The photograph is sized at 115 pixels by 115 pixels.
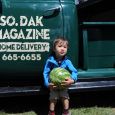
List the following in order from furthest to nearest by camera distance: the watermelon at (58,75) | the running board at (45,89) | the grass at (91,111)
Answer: the grass at (91,111)
the running board at (45,89)
the watermelon at (58,75)

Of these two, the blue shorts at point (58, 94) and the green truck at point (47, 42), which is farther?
the blue shorts at point (58, 94)

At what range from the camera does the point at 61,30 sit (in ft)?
15.9

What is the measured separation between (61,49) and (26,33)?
43cm

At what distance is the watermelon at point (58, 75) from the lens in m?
4.68

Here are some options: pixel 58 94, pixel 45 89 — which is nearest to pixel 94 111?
pixel 58 94

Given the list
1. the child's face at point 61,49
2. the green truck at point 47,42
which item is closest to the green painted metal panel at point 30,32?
the green truck at point 47,42

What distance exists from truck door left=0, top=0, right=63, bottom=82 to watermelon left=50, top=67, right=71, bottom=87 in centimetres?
24

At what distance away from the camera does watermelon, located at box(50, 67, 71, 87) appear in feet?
15.4

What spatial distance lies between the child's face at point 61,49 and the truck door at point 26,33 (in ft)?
0.35

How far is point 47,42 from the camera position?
190 inches

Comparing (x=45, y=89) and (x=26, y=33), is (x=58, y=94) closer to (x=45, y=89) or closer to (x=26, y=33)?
(x=45, y=89)

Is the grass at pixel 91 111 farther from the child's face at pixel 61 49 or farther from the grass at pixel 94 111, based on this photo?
the child's face at pixel 61 49

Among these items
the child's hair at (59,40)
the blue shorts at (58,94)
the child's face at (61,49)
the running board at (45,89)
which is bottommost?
the blue shorts at (58,94)

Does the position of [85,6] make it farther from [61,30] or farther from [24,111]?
[24,111]
